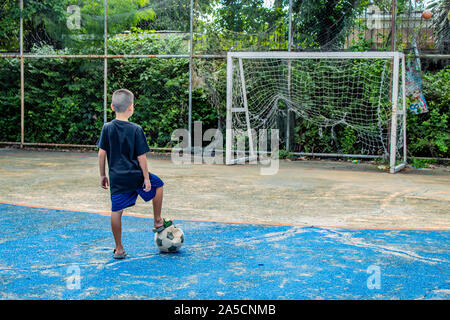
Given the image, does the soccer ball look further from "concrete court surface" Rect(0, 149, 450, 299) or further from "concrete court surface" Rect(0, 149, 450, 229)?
"concrete court surface" Rect(0, 149, 450, 229)

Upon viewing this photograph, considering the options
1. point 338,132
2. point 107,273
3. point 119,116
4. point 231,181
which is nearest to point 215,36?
point 338,132

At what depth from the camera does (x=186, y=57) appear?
13453mm

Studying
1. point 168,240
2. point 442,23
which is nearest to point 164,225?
point 168,240

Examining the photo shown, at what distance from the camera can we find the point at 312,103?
42.3ft

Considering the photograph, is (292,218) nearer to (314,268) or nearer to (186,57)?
(314,268)

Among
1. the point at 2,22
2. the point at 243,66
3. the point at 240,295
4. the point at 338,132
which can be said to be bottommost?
the point at 240,295

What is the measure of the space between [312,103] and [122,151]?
884 centimetres

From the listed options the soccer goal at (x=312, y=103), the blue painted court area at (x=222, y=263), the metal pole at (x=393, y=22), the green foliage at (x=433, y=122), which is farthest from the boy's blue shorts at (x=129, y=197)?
the green foliage at (x=433, y=122)

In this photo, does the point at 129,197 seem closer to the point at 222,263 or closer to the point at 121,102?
the point at 121,102

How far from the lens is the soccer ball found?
480cm

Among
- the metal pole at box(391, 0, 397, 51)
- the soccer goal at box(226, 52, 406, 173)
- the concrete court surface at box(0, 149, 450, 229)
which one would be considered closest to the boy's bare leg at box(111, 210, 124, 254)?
the concrete court surface at box(0, 149, 450, 229)

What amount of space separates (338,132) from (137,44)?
564 cm

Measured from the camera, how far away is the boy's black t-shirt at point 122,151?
4.62m

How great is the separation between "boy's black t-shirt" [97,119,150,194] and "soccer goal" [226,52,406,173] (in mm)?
7474
